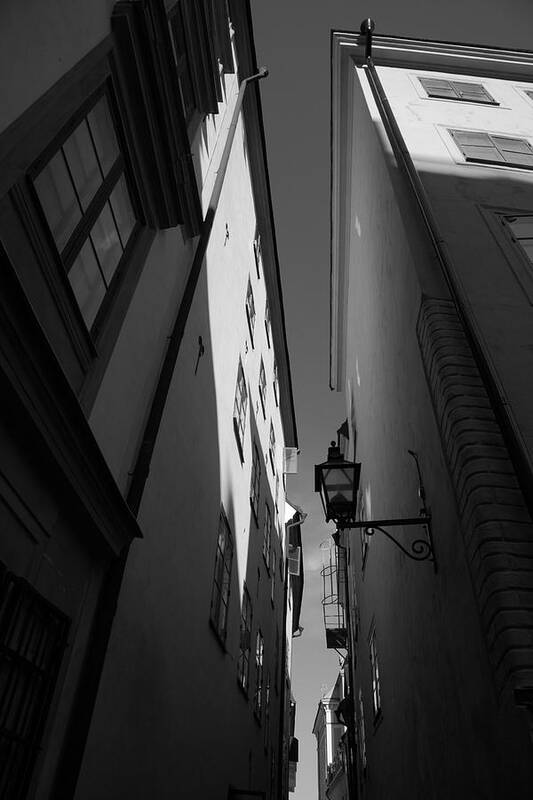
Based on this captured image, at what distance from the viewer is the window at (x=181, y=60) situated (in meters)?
8.06

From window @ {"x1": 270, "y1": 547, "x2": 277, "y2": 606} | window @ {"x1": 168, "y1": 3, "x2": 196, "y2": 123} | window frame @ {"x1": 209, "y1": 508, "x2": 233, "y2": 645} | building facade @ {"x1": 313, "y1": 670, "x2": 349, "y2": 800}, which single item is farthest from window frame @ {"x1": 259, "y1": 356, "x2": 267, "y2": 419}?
building facade @ {"x1": 313, "y1": 670, "x2": 349, "y2": 800}

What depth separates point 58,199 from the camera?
4441 mm

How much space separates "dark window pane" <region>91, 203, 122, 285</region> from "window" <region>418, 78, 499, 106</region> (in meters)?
9.27

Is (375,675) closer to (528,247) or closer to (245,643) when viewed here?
(245,643)

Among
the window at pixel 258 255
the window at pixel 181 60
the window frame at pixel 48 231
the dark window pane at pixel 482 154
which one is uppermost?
the window at pixel 258 255

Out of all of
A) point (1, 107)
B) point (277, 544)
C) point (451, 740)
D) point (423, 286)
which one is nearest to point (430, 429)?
point (423, 286)

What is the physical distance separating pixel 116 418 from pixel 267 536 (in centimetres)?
1082

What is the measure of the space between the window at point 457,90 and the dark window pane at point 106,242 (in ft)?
30.4

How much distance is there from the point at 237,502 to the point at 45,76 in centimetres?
831

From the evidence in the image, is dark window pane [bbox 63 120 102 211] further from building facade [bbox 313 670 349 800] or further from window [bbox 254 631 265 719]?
building facade [bbox 313 670 349 800]

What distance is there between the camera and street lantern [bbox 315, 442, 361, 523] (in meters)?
6.20

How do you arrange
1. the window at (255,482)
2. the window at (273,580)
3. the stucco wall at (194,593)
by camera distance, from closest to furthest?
the stucco wall at (194,593) < the window at (255,482) < the window at (273,580)

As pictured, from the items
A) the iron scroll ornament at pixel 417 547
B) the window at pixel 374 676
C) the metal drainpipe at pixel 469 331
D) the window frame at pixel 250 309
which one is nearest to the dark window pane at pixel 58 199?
the metal drainpipe at pixel 469 331

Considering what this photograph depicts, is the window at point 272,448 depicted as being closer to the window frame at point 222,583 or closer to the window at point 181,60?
the window frame at point 222,583
